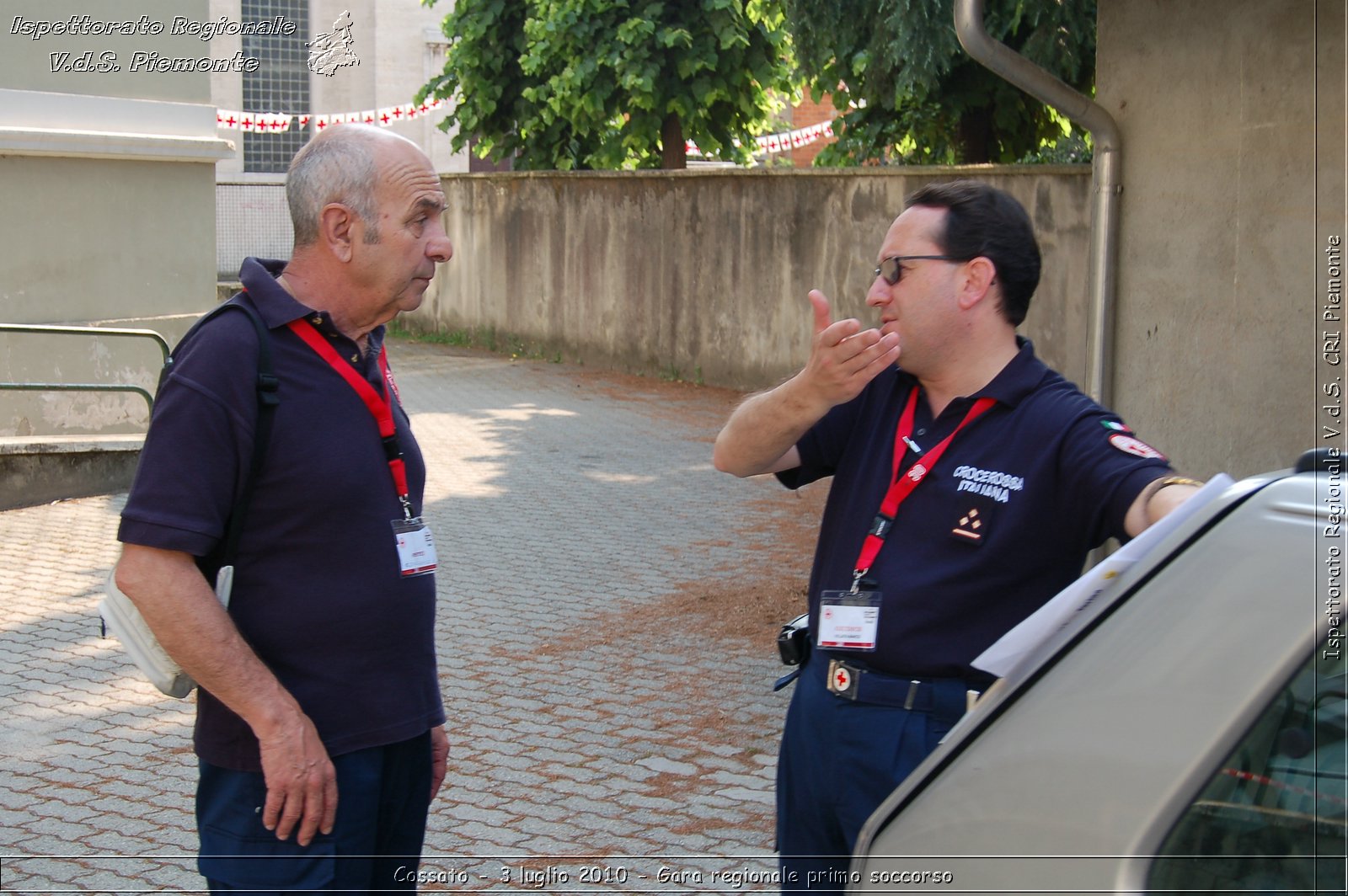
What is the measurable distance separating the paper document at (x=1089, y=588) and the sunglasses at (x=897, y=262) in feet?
2.62

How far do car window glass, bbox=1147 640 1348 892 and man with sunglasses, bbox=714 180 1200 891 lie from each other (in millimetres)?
800

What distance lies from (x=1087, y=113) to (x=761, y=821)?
4.20 m

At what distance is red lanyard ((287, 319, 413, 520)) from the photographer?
2717mm

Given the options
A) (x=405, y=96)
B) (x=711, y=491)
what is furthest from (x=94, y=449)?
(x=405, y=96)

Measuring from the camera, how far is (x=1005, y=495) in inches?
Answer: 104

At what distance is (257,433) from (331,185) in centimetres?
53

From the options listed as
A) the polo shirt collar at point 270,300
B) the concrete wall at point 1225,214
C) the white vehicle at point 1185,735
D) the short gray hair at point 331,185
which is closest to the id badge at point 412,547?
the polo shirt collar at point 270,300

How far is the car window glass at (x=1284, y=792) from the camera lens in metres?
1.67

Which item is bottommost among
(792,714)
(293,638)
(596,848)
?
(596,848)

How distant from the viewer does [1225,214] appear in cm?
697

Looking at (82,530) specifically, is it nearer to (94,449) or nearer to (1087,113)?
(94,449)

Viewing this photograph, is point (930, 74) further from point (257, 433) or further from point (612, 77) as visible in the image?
point (257, 433)

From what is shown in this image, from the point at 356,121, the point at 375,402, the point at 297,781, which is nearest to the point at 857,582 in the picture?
the point at 375,402

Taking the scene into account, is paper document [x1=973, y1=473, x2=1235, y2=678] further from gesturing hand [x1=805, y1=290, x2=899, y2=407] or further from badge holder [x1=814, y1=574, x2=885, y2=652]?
gesturing hand [x1=805, y1=290, x2=899, y2=407]
